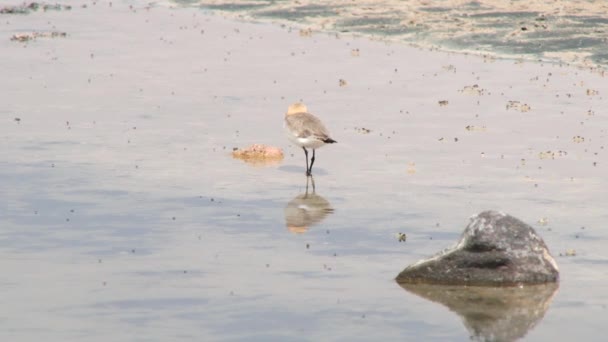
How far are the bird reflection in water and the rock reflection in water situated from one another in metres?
3.66

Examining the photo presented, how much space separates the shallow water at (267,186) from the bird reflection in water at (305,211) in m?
0.14

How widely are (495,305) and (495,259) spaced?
95cm

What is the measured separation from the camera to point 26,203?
20.5 m

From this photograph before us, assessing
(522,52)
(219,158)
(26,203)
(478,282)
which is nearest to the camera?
(478,282)

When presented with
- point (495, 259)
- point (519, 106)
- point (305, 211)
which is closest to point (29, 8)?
point (519, 106)

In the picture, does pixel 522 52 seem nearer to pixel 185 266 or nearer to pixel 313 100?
pixel 313 100

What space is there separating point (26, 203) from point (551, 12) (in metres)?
28.5

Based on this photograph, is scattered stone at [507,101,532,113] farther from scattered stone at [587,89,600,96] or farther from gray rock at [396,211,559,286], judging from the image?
gray rock at [396,211,559,286]

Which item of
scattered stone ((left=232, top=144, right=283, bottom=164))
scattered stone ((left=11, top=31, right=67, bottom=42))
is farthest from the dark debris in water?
scattered stone ((left=232, top=144, right=283, bottom=164))

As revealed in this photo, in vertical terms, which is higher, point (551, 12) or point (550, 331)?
point (551, 12)

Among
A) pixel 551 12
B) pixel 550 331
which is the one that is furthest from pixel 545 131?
pixel 551 12

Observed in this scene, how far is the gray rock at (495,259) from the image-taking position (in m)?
→ 16.1

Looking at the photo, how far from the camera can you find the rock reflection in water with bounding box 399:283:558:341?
14.4 metres

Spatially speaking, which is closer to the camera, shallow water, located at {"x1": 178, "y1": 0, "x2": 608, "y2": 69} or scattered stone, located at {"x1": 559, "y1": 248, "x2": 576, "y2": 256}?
scattered stone, located at {"x1": 559, "y1": 248, "x2": 576, "y2": 256}
